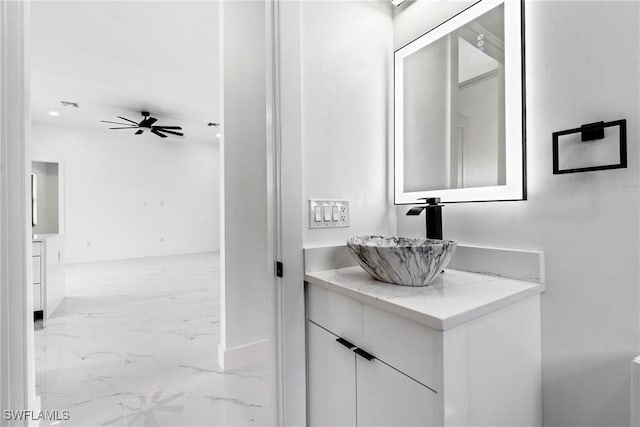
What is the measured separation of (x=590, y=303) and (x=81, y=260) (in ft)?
25.4

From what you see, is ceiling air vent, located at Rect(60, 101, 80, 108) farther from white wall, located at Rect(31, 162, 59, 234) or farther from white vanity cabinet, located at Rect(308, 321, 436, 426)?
white vanity cabinet, located at Rect(308, 321, 436, 426)

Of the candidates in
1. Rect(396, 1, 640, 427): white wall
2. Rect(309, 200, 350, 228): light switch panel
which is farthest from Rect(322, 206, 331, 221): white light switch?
Rect(396, 1, 640, 427): white wall

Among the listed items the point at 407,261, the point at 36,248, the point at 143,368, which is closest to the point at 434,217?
the point at 407,261

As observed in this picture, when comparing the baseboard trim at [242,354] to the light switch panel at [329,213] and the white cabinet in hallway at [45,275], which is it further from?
the white cabinet in hallway at [45,275]

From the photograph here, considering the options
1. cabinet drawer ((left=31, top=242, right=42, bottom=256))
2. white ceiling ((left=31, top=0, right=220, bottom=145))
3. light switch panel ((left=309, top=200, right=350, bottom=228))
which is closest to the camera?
light switch panel ((left=309, top=200, right=350, bottom=228))

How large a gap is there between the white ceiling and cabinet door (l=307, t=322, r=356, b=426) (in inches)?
105

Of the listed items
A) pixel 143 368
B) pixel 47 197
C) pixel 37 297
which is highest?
pixel 47 197

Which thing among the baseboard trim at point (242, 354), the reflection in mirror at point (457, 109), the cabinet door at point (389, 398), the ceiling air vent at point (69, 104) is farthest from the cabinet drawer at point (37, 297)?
the reflection in mirror at point (457, 109)

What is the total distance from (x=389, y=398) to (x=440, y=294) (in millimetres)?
333

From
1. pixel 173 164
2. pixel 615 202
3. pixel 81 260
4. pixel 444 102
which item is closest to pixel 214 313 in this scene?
pixel 444 102

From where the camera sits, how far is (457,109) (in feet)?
4.16

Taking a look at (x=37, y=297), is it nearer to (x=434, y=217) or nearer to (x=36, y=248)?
(x=36, y=248)

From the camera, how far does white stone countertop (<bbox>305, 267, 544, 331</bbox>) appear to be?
0.73 m

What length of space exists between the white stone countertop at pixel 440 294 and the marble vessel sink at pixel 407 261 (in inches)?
1.3
